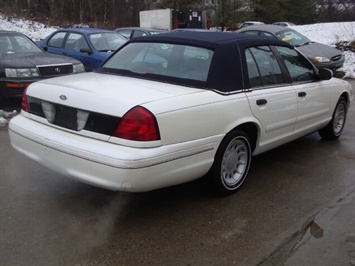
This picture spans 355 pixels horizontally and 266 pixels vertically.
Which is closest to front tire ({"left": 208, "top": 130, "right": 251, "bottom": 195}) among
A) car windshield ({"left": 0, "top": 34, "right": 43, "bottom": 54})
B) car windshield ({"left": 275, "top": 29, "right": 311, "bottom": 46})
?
car windshield ({"left": 0, "top": 34, "right": 43, "bottom": 54})

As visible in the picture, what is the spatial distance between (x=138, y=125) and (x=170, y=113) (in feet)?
0.97

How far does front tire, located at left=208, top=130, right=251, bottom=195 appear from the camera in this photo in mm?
3709

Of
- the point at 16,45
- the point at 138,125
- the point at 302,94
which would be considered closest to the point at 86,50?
the point at 16,45

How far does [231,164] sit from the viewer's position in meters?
3.96

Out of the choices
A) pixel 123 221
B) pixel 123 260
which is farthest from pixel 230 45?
pixel 123 260

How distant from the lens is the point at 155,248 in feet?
9.98

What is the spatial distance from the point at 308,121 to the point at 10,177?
353 cm

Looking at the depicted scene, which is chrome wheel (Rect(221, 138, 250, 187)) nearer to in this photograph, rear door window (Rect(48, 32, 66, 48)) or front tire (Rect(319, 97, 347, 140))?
front tire (Rect(319, 97, 347, 140))

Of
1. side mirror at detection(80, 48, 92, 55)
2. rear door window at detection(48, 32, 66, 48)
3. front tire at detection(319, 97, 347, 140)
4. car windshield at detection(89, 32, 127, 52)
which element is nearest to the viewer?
front tire at detection(319, 97, 347, 140)

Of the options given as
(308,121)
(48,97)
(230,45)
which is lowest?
(308,121)

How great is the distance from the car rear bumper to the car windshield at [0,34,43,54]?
482 cm

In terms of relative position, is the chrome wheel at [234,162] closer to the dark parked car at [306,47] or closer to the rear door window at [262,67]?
the rear door window at [262,67]

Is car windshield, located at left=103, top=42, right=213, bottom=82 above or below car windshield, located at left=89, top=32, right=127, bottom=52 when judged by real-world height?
above

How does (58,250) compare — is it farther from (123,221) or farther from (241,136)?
(241,136)
